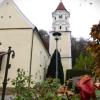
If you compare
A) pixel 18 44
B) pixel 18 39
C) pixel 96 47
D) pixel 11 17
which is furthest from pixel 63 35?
pixel 96 47

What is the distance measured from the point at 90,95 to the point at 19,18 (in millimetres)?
32926

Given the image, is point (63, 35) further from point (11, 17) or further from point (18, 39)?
point (18, 39)

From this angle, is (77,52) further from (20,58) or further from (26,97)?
(26,97)

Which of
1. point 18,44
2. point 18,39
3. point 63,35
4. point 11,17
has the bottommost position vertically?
point 18,44

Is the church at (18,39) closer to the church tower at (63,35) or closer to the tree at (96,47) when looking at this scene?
the church tower at (63,35)

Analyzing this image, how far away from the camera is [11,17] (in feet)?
113

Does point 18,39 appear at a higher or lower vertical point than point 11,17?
lower

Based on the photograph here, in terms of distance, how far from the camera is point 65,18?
54812mm

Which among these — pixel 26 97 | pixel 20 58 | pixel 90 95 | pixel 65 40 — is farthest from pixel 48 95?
pixel 65 40

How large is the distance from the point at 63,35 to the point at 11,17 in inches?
698

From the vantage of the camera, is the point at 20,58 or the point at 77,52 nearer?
the point at 20,58

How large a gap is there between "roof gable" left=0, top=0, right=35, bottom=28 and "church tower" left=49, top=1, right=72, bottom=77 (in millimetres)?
13536

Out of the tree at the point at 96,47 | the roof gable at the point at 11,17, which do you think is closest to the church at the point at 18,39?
the roof gable at the point at 11,17

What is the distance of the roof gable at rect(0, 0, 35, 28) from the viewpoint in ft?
111
